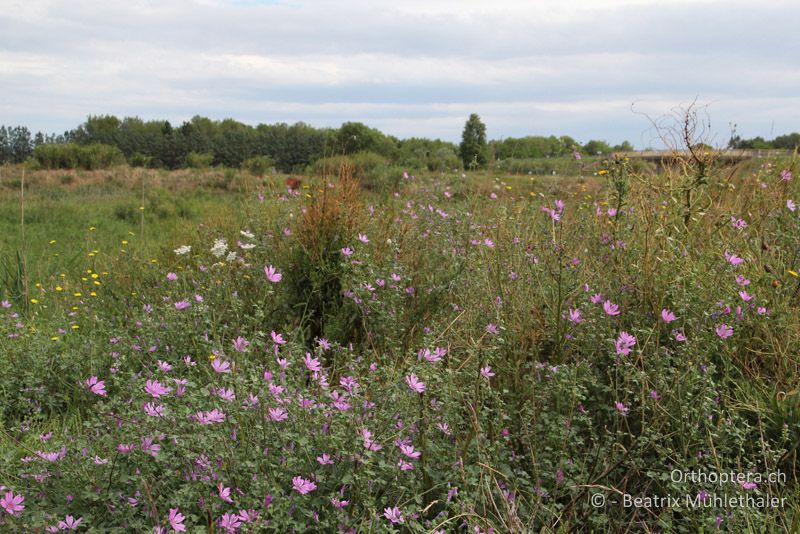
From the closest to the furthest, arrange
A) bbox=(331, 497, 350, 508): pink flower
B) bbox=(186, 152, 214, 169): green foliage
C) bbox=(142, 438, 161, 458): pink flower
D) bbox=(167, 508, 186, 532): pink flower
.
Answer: bbox=(167, 508, 186, 532): pink flower → bbox=(331, 497, 350, 508): pink flower → bbox=(142, 438, 161, 458): pink flower → bbox=(186, 152, 214, 169): green foliage

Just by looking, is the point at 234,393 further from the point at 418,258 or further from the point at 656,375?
the point at 418,258

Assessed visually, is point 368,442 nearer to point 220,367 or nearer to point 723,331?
point 220,367

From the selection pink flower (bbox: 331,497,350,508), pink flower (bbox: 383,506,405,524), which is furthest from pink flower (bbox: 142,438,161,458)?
pink flower (bbox: 383,506,405,524)

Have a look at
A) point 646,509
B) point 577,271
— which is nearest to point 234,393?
point 646,509

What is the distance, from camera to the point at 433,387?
238cm

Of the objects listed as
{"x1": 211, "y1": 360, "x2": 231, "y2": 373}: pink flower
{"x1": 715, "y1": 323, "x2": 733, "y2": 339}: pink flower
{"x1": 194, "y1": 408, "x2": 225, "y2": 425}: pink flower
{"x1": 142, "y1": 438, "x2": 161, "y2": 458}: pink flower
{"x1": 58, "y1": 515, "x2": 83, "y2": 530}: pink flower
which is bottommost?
{"x1": 58, "y1": 515, "x2": 83, "y2": 530}: pink flower

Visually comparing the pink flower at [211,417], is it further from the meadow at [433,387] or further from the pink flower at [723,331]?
the pink flower at [723,331]

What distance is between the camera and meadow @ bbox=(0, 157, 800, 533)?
2072 mm

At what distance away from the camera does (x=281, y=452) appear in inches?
86.0

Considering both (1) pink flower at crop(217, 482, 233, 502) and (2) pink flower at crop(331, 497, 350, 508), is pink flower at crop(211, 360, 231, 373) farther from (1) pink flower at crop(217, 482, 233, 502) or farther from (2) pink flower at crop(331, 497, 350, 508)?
(2) pink flower at crop(331, 497, 350, 508)

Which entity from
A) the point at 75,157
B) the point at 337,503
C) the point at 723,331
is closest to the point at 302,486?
the point at 337,503

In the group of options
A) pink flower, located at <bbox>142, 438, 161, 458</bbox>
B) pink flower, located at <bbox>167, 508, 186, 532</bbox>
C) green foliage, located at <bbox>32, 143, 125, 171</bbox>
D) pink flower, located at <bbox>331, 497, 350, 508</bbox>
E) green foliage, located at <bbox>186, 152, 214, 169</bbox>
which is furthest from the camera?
green foliage, located at <bbox>186, 152, 214, 169</bbox>

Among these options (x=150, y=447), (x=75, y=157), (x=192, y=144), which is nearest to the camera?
(x=150, y=447)

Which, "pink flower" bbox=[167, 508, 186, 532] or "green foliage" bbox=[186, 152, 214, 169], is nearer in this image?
"pink flower" bbox=[167, 508, 186, 532]
